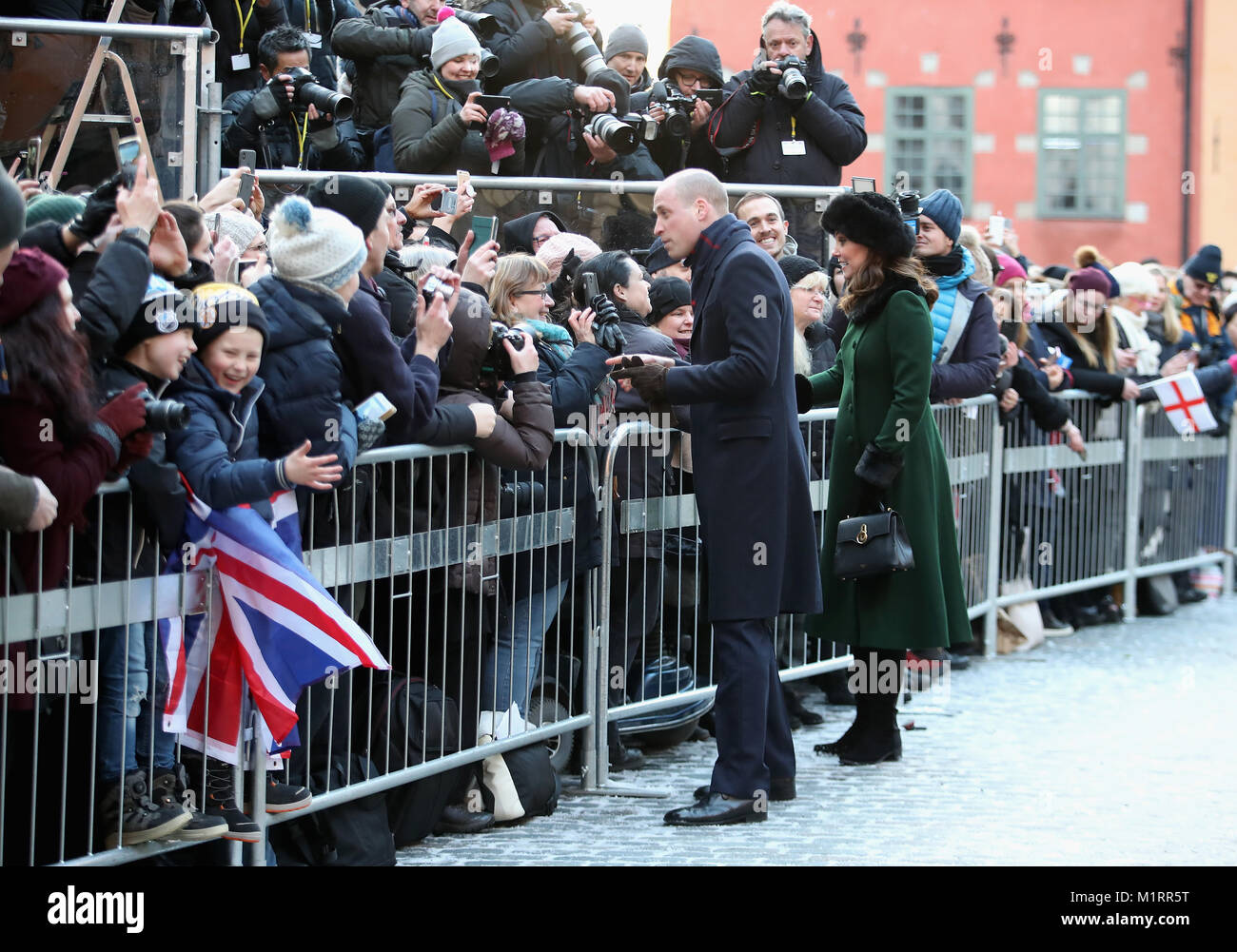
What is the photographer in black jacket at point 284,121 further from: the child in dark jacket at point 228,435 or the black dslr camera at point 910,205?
the child in dark jacket at point 228,435

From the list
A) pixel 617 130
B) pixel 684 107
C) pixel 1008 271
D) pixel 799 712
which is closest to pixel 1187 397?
pixel 1008 271

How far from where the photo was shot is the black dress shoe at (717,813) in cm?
599

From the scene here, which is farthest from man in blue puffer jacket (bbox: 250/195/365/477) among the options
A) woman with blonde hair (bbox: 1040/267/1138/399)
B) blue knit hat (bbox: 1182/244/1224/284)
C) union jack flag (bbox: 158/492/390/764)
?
blue knit hat (bbox: 1182/244/1224/284)

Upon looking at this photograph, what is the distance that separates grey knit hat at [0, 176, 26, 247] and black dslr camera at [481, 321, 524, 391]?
7.43ft

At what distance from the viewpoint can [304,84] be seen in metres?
7.95

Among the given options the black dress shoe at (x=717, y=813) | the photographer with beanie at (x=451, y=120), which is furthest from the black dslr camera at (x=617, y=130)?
the black dress shoe at (x=717, y=813)

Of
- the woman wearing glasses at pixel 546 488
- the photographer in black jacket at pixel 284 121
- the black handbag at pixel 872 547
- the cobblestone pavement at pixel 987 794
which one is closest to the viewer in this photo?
the cobblestone pavement at pixel 987 794

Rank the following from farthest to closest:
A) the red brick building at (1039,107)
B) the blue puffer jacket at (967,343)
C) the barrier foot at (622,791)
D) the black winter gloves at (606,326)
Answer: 1. the red brick building at (1039,107)
2. the blue puffer jacket at (967,343)
3. the barrier foot at (622,791)
4. the black winter gloves at (606,326)

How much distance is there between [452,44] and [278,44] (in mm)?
876

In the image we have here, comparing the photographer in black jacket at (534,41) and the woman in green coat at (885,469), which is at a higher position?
the photographer in black jacket at (534,41)

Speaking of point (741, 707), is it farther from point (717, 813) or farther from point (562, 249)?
point (562, 249)

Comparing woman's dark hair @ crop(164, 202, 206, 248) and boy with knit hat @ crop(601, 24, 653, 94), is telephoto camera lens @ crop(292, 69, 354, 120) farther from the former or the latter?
woman's dark hair @ crop(164, 202, 206, 248)
